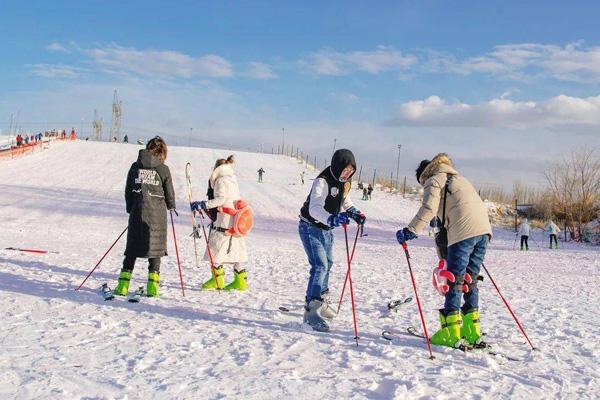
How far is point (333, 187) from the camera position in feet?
19.3

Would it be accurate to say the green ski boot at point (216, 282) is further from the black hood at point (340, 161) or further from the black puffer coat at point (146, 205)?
the black hood at point (340, 161)

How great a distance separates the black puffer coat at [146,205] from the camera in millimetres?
6762

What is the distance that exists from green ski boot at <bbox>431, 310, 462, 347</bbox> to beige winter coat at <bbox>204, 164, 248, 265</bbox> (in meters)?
3.42

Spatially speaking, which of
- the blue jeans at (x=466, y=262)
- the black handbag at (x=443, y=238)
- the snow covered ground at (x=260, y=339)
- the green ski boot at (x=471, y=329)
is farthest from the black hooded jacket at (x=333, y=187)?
A: the green ski boot at (x=471, y=329)

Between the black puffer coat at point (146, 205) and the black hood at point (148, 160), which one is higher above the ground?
the black hood at point (148, 160)

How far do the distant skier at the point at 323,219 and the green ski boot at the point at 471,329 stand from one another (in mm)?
1335

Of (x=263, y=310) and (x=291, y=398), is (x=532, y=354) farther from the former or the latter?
(x=263, y=310)

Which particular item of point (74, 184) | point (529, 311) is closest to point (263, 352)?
point (529, 311)

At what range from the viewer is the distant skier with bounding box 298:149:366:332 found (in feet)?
19.0

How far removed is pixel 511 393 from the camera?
4.06 metres

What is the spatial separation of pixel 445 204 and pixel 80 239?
11273mm

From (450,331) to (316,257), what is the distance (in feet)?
5.10

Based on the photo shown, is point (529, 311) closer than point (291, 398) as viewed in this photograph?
No


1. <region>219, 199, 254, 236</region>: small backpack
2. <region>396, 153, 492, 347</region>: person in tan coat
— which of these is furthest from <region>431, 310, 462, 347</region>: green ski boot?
<region>219, 199, 254, 236</region>: small backpack
